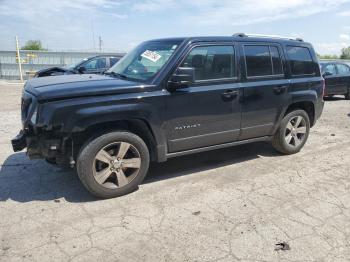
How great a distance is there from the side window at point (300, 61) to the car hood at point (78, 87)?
2.66 metres

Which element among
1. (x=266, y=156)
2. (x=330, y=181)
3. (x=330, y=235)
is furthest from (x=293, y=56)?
(x=330, y=235)

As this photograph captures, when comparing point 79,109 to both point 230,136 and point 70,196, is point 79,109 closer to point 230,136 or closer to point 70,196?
point 70,196

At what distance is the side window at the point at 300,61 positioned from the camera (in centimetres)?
564

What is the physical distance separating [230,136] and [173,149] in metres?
0.98

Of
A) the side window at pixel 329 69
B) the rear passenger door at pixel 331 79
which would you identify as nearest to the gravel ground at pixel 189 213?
the rear passenger door at pixel 331 79

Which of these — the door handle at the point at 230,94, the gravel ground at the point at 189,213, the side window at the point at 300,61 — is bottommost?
the gravel ground at the point at 189,213

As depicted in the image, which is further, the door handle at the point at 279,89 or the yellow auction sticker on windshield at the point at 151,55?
the door handle at the point at 279,89

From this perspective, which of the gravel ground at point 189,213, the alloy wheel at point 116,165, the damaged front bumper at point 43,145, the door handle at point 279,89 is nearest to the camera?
the gravel ground at point 189,213

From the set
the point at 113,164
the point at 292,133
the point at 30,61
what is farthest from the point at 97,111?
the point at 30,61

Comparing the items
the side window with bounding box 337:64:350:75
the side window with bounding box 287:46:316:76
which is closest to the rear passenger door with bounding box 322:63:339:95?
the side window with bounding box 337:64:350:75

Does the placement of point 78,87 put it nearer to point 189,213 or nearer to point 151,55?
point 151,55

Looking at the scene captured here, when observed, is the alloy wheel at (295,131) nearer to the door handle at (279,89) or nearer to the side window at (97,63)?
the door handle at (279,89)

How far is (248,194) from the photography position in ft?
14.1

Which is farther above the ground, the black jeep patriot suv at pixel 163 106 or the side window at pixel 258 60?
the side window at pixel 258 60
